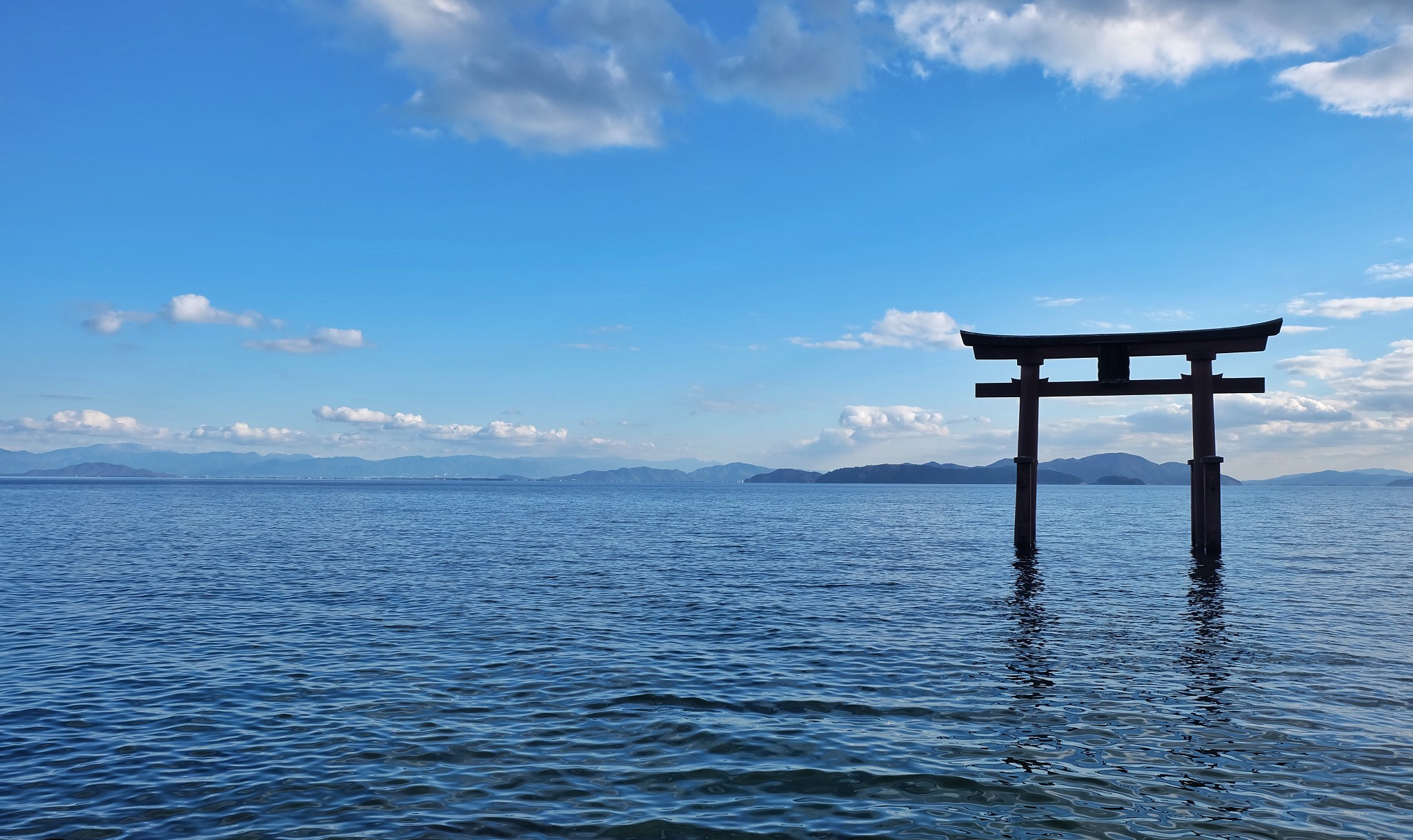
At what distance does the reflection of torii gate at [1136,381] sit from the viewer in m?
29.4

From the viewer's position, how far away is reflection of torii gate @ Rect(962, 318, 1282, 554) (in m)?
29.4

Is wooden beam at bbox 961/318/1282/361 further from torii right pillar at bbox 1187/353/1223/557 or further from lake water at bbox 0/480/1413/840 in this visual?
lake water at bbox 0/480/1413/840

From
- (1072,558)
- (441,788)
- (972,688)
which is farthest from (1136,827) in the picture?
(1072,558)

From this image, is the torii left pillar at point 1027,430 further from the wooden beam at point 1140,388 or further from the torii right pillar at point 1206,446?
the torii right pillar at point 1206,446

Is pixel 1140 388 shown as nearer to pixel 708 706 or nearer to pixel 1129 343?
pixel 1129 343

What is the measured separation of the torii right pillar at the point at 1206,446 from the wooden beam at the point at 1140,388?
369 mm

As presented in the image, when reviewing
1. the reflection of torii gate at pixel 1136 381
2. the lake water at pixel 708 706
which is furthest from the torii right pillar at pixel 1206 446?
the lake water at pixel 708 706

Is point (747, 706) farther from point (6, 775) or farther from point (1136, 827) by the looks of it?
point (6, 775)

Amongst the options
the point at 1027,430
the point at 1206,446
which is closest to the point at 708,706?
the point at 1027,430

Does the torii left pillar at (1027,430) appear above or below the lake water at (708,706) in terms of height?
above

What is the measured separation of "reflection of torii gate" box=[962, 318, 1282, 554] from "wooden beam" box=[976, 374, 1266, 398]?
26 millimetres

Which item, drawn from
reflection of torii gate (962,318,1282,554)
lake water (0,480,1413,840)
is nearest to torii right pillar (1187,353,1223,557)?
reflection of torii gate (962,318,1282,554)

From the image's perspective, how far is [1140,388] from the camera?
30438 mm

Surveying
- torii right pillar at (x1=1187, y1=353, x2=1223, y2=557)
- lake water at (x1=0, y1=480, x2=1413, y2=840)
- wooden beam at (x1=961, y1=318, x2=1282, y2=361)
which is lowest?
lake water at (x1=0, y1=480, x2=1413, y2=840)
